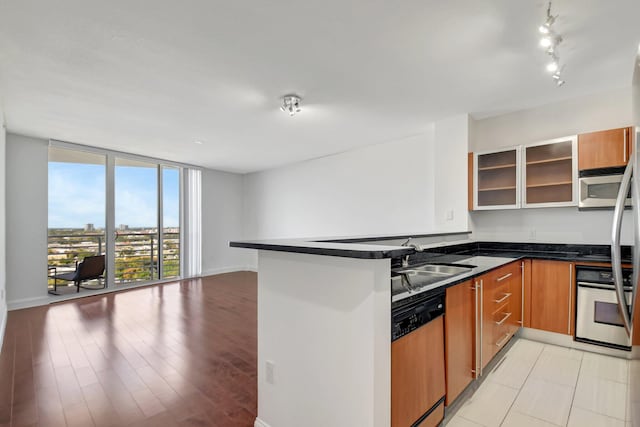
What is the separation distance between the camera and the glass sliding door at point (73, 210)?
4.86m

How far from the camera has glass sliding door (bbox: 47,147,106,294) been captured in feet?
15.9

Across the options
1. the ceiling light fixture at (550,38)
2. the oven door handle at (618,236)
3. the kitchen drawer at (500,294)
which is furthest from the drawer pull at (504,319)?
the ceiling light fixture at (550,38)

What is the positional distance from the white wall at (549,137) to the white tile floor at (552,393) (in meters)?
1.23

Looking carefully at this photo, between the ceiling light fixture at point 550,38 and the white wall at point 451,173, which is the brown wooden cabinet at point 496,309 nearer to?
the white wall at point 451,173

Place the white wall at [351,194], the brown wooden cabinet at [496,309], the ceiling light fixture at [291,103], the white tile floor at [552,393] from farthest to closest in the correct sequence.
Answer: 1. the white wall at [351,194]
2. the ceiling light fixture at [291,103]
3. the brown wooden cabinet at [496,309]
4. the white tile floor at [552,393]

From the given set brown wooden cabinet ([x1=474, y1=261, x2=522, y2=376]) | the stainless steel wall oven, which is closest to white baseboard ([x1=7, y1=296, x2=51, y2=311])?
brown wooden cabinet ([x1=474, y1=261, x2=522, y2=376])

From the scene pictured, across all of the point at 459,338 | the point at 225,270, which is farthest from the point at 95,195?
the point at 459,338

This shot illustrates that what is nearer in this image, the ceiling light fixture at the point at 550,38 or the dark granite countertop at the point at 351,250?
the dark granite countertop at the point at 351,250

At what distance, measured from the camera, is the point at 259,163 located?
650 cm

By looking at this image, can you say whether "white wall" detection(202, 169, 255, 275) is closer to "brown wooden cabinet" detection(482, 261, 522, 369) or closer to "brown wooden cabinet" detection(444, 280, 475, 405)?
"brown wooden cabinet" detection(482, 261, 522, 369)

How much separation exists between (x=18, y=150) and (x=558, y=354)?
7.20 m

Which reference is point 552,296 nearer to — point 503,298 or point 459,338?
point 503,298

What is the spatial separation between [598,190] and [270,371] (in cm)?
343

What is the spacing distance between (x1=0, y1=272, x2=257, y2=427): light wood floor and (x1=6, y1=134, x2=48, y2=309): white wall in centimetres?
37
